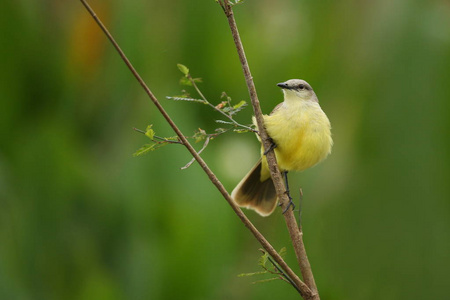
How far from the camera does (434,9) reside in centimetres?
248

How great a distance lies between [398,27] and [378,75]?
0.65ft

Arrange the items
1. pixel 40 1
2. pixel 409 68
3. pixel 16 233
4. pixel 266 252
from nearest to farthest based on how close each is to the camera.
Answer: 1. pixel 266 252
2. pixel 16 233
3. pixel 409 68
4. pixel 40 1

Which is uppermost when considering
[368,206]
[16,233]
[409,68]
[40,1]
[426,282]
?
[40,1]

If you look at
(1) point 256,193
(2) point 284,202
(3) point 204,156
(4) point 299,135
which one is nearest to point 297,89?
(4) point 299,135

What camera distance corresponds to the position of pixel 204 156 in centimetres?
228

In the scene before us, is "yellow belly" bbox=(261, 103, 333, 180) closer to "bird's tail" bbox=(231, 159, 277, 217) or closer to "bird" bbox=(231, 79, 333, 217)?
"bird" bbox=(231, 79, 333, 217)

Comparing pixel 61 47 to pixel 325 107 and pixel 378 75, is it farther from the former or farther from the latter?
pixel 378 75

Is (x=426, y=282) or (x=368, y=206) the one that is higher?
(x=368, y=206)

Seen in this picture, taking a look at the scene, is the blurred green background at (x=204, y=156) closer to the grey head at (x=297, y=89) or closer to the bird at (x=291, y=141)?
the bird at (x=291, y=141)

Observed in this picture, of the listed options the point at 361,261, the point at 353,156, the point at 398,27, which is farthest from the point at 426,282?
the point at 398,27

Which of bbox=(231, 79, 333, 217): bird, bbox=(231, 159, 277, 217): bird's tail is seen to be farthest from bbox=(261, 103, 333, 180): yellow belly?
bbox=(231, 159, 277, 217): bird's tail

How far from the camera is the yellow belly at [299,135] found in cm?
182

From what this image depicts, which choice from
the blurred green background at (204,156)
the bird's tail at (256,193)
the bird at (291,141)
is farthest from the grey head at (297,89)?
the blurred green background at (204,156)

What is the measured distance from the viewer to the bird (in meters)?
1.83
